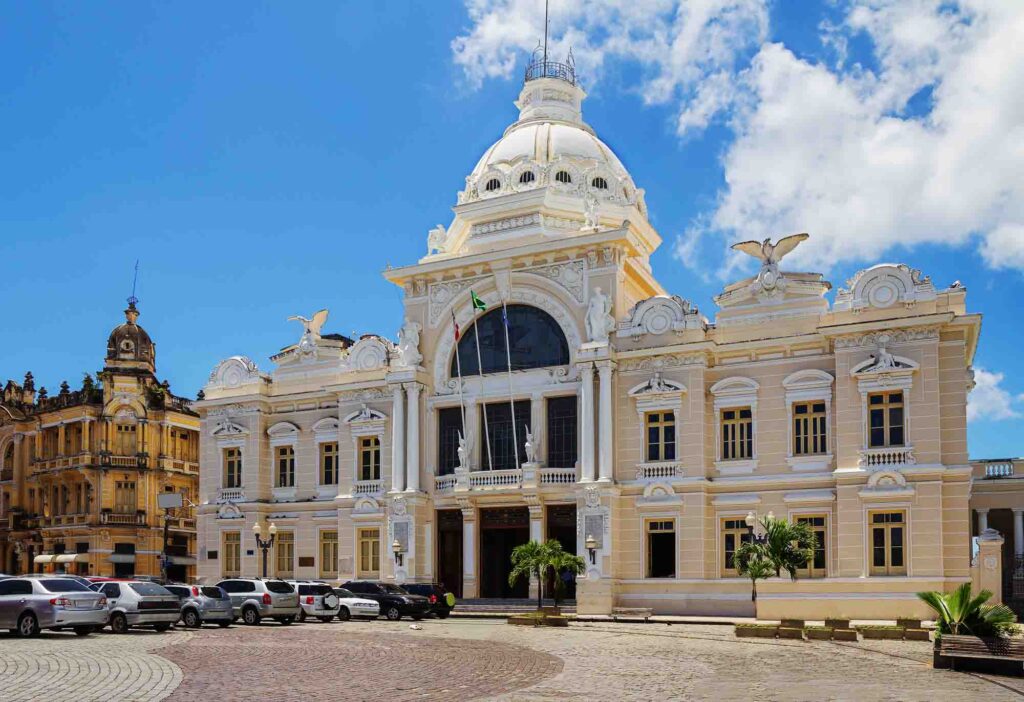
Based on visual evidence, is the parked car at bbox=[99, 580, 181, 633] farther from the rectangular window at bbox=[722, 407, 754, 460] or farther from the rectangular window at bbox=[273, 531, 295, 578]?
the rectangular window at bbox=[722, 407, 754, 460]

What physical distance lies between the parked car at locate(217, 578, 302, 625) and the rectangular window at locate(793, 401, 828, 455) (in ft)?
61.0

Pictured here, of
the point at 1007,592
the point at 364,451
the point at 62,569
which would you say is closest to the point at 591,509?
the point at 364,451

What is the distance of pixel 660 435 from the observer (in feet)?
142

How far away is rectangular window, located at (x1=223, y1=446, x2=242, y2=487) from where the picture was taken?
53.7 meters

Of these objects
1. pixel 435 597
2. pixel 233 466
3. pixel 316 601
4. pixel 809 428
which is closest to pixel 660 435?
pixel 809 428

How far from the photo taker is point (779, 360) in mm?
41719

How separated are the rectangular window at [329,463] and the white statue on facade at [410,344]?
5549 millimetres

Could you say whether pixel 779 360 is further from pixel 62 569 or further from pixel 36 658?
pixel 62 569

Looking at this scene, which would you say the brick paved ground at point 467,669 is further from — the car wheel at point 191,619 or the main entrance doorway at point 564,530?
the main entrance doorway at point 564,530

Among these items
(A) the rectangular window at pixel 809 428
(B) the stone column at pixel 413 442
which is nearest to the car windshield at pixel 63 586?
(B) the stone column at pixel 413 442

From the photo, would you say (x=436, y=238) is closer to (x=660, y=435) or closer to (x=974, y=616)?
(x=660, y=435)

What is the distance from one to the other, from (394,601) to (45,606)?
1412 cm

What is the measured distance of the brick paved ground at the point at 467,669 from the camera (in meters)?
17.2

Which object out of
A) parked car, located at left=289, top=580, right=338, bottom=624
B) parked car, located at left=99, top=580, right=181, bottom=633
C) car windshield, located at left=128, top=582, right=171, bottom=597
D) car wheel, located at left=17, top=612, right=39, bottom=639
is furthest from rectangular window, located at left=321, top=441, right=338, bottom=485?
car wheel, located at left=17, top=612, right=39, bottom=639
